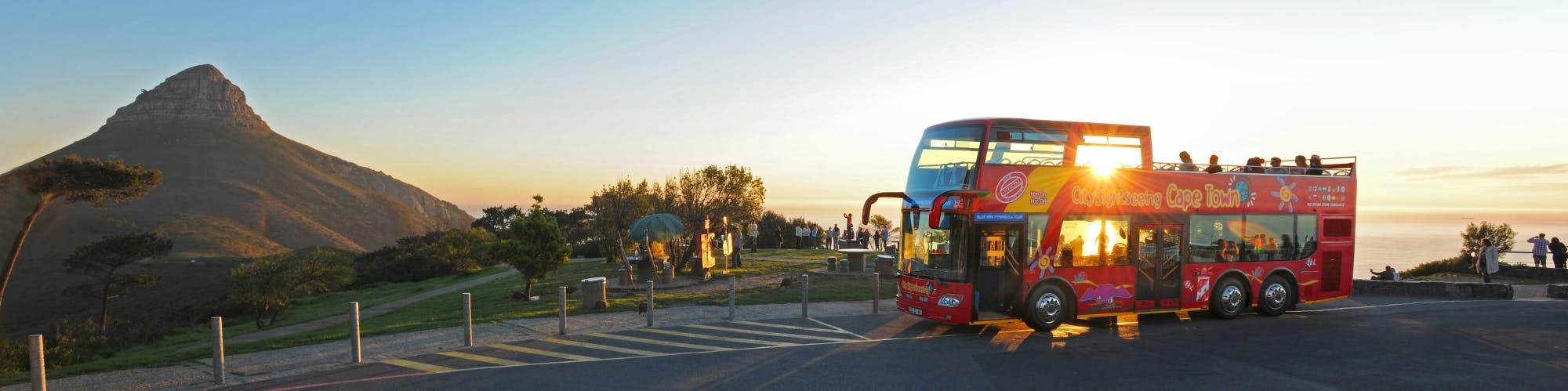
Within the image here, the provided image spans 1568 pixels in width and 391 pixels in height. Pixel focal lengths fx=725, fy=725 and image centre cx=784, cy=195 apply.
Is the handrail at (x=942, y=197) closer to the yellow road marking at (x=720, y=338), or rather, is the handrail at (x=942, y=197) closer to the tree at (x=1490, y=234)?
the yellow road marking at (x=720, y=338)

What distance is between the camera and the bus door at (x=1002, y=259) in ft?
40.7

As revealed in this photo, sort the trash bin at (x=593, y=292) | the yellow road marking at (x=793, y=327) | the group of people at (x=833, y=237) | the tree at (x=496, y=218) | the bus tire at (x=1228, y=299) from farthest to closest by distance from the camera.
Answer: the tree at (x=496, y=218), the group of people at (x=833, y=237), the trash bin at (x=593, y=292), the bus tire at (x=1228, y=299), the yellow road marking at (x=793, y=327)

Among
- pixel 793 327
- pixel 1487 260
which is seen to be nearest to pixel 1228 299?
pixel 793 327

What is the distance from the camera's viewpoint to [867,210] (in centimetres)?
1324

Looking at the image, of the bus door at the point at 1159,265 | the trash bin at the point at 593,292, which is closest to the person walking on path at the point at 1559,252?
the bus door at the point at 1159,265

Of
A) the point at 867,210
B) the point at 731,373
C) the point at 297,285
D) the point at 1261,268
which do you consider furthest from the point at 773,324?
the point at 297,285

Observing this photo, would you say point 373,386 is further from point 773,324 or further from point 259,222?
point 259,222

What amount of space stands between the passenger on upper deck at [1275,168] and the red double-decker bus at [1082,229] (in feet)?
0.16

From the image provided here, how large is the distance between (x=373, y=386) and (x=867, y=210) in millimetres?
8143

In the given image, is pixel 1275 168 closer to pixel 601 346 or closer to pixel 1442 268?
pixel 601 346

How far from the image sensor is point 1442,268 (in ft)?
96.2

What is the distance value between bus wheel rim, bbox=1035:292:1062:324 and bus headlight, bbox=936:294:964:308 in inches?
53.6

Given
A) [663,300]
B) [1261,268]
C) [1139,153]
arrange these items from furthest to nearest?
[663,300]
[1261,268]
[1139,153]

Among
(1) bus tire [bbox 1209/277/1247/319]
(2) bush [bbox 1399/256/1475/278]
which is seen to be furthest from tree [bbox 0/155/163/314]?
Answer: (2) bush [bbox 1399/256/1475/278]
